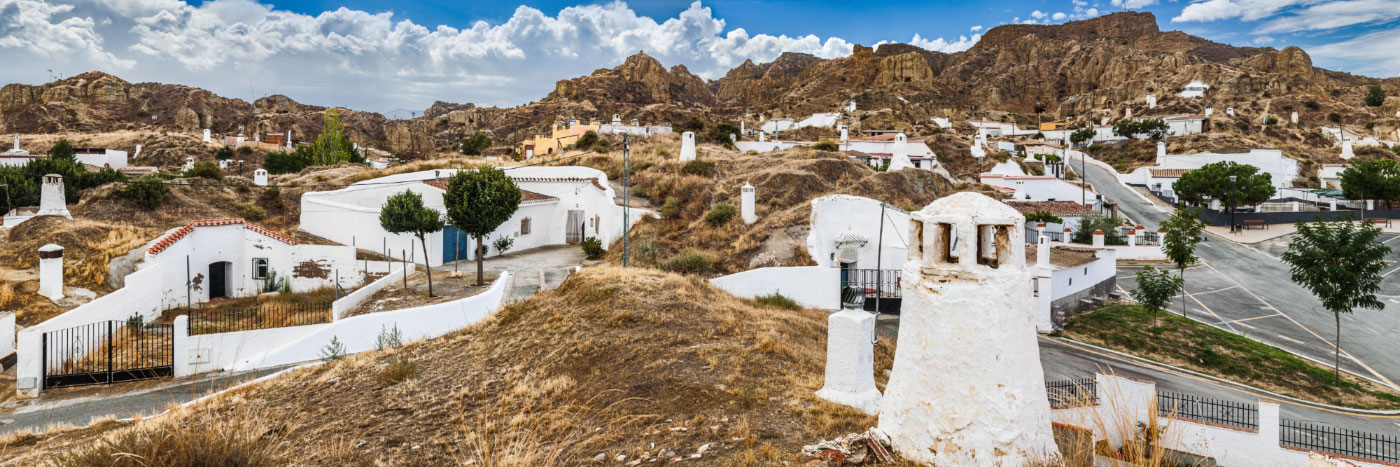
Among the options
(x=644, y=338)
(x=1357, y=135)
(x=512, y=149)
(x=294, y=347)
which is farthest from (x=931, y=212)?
(x=1357, y=135)

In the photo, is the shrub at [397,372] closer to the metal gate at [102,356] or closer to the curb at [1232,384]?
the metal gate at [102,356]

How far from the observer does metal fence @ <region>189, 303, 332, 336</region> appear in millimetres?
13383

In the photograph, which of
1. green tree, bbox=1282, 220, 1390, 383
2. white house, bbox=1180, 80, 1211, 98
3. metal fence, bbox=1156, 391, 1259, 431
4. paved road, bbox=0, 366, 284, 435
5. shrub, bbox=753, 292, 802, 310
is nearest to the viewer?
metal fence, bbox=1156, 391, 1259, 431

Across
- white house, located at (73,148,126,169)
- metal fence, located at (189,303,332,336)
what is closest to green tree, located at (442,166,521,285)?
metal fence, located at (189,303,332,336)

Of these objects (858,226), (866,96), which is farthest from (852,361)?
(866,96)

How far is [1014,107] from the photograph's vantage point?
10425cm

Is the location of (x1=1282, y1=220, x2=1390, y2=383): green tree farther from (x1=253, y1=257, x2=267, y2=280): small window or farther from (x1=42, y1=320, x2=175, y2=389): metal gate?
(x1=253, y1=257, x2=267, y2=280): small window

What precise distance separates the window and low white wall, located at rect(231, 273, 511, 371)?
8035 mm

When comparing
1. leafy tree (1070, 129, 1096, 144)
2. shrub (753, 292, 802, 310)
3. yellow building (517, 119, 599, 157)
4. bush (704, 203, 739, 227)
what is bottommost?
shrub (753, 292, 802, 310)

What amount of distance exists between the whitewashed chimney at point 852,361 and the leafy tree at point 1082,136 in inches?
2919

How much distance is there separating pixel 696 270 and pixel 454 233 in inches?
356

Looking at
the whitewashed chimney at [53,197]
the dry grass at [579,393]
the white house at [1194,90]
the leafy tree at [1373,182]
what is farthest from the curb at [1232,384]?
the white house at [1194,90]

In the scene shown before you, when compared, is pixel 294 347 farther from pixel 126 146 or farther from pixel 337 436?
pixel 126 146

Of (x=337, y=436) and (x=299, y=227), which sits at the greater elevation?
(x=299, y=227)
